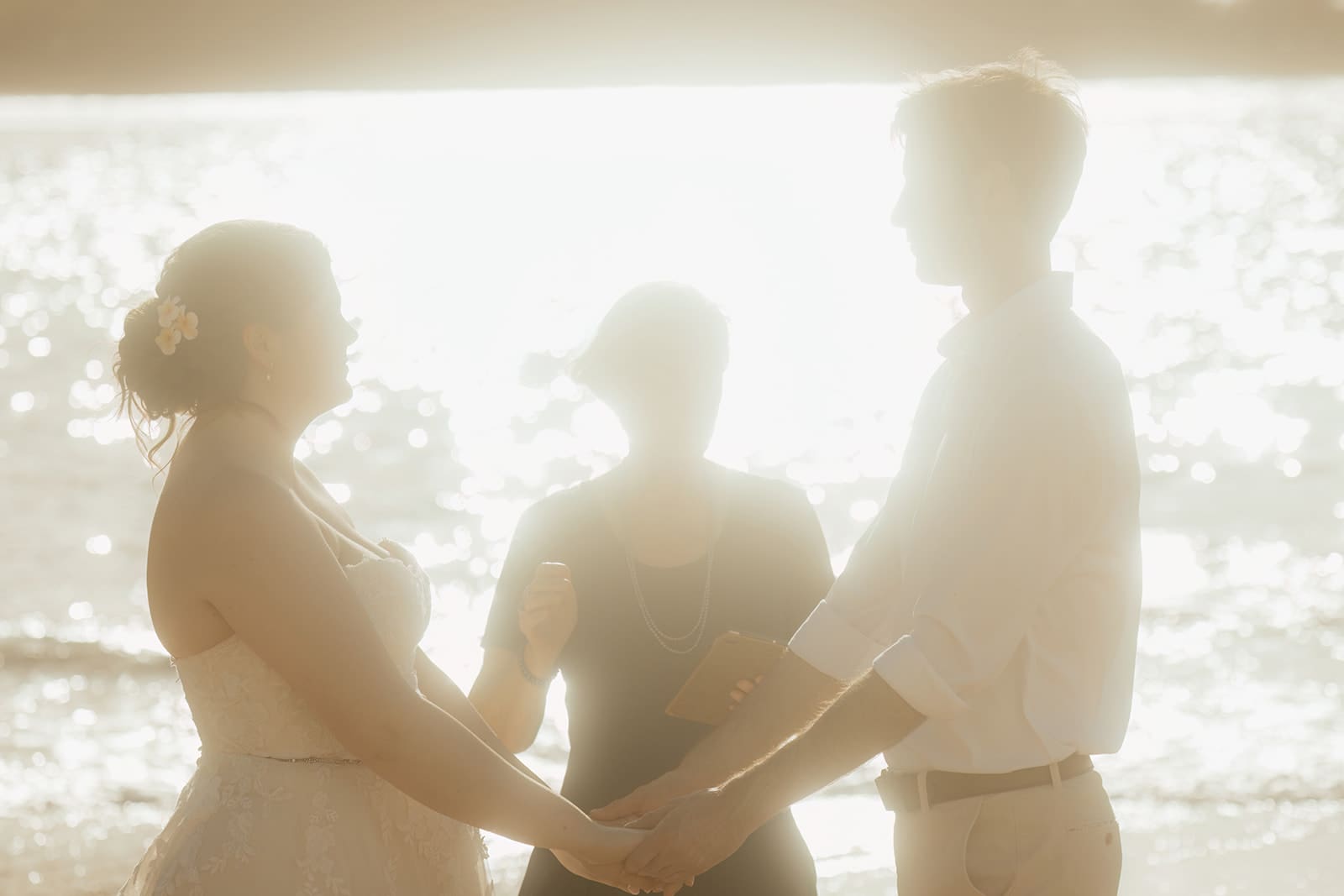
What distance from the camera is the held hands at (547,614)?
3543 mm

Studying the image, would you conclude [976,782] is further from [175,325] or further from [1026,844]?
[175,325]

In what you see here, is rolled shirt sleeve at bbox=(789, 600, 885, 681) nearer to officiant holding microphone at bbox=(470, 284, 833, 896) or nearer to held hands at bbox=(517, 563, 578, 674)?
officiant holding microphone at bbox=(470, 284, 833, 896)

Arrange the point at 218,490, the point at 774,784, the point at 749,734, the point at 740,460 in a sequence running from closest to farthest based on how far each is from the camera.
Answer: the point at 218,490 → the point at 774,784 → the point at 749,734 → the point at 740,460

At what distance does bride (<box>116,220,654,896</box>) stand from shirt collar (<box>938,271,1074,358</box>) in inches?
46.7

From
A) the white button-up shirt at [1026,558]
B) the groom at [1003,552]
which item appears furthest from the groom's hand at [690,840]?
the white button-up shirt at [1026,558]

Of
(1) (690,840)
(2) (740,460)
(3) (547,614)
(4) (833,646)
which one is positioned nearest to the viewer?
(1) (690,840)

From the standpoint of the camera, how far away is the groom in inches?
103

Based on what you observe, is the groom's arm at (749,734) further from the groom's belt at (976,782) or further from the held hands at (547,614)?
the groom's belt at (976,782)

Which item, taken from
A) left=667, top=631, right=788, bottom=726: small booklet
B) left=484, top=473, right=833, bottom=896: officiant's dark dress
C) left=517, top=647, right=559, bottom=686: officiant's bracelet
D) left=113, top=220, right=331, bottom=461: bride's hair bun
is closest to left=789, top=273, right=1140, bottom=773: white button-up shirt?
left=667, top=631, right=788, bottom=726: small booklet

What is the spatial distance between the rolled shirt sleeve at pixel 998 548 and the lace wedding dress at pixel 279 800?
100 cm

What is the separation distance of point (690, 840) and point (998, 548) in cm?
96

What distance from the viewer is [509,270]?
42.8 metres

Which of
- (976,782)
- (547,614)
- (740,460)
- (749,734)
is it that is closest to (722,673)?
(749,734)

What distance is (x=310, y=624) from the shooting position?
2.69 m
